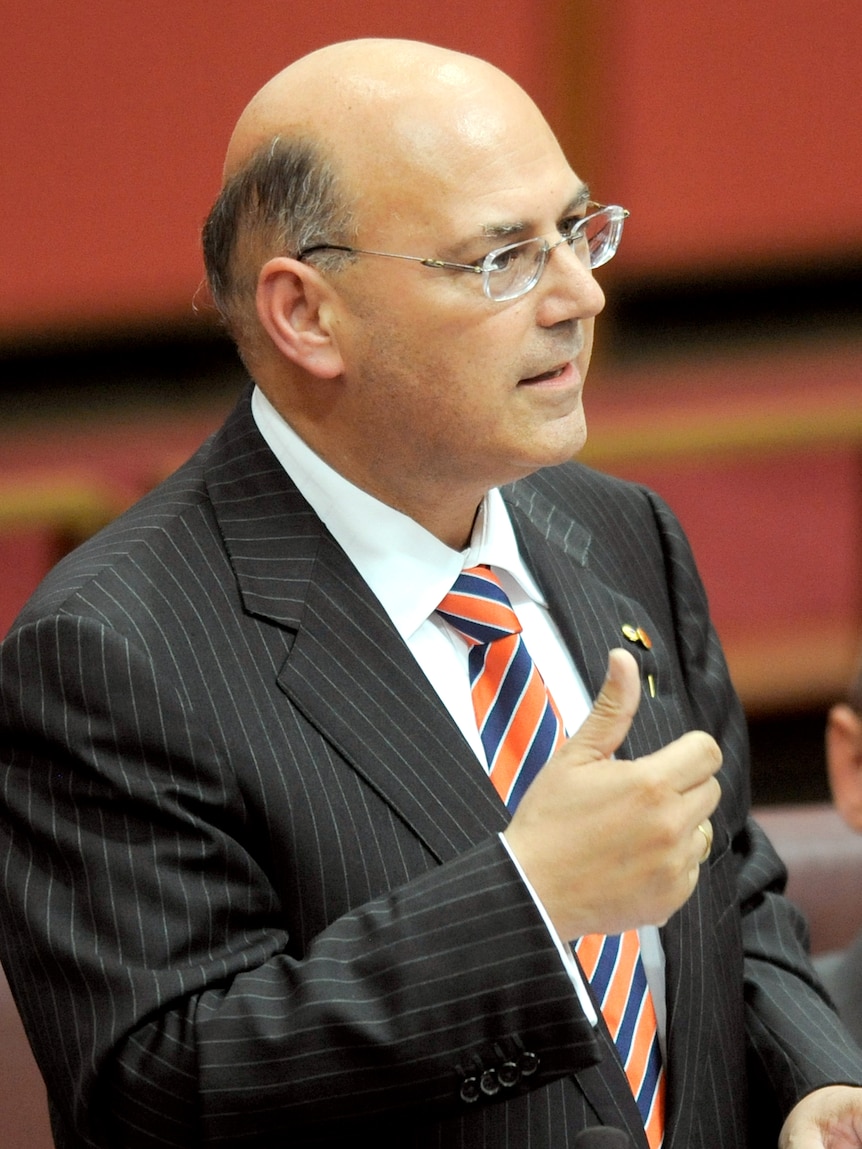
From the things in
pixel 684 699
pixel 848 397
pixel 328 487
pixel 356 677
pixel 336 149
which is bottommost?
pixel 848 397

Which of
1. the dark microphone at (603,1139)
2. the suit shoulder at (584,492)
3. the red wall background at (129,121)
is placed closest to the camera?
the dark microphone at (603,1139)

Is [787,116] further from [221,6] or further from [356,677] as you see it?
[356,677]

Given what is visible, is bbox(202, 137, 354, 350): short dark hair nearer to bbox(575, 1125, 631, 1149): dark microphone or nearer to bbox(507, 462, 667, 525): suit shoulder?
bbox(507, 462, 667, 525): suit shoulder

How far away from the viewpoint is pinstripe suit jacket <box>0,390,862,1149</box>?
114 centimetres

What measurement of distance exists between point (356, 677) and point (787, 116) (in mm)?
2812

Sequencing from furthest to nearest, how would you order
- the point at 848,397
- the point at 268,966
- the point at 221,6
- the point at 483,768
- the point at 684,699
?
the point at 848,397 < the point at 221,6 < the point at 684,699 < the point at 483,768 < the point at 268,966

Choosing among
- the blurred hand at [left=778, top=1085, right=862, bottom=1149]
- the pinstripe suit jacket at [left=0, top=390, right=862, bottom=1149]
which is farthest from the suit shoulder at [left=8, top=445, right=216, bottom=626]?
the blurred hand at [left=778, top=1085, right=862, bottom=1149]

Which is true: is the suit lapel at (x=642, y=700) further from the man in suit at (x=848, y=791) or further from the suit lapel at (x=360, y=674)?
the man in suit at (x=848, y=791)

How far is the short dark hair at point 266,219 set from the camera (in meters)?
1.31

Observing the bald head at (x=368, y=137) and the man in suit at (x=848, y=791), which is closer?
the bald head at (x=368, y=137)

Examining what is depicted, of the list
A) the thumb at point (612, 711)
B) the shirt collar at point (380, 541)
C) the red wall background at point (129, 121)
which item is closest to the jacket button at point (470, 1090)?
the thumb at point (612, 711)

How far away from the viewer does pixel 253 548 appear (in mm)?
1332

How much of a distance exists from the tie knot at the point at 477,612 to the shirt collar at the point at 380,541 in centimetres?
1

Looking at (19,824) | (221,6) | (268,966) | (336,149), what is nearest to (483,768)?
(268,966)
